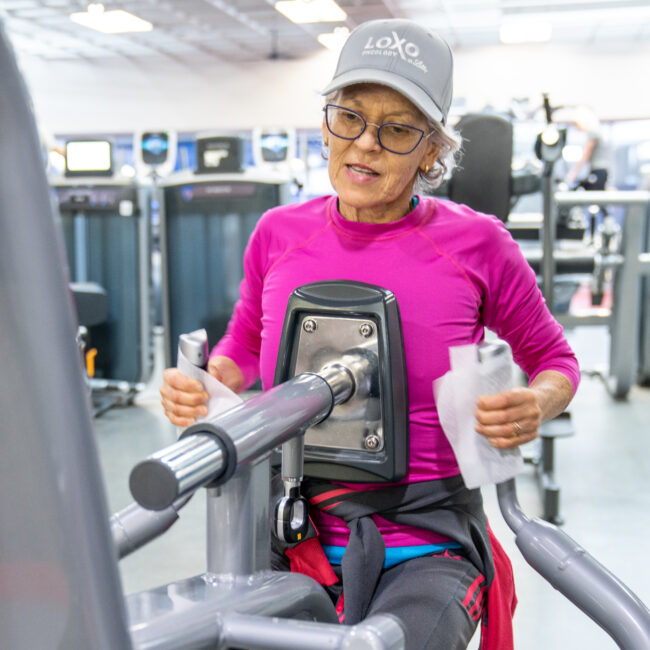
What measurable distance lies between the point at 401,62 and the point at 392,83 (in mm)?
37

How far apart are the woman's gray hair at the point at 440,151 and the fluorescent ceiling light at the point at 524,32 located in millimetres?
10760

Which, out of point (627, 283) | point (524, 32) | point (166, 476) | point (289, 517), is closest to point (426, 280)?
point (289, 517)

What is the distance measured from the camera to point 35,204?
28cm

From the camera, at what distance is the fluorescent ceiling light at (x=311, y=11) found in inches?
391

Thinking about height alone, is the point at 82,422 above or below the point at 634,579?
above

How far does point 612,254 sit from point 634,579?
8.38ft

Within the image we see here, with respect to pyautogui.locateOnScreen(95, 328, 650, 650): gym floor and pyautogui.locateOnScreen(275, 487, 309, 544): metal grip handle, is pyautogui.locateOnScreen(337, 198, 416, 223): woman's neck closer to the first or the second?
pyautogui.locateOnScreen(275, 487, 309, 544): metal grip handle

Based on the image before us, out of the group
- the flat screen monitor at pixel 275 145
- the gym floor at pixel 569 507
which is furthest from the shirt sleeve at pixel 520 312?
the flat screen monitor at pixel 275 145

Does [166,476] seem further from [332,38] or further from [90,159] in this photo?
[332,38]

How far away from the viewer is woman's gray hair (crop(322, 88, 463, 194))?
45.2 inches

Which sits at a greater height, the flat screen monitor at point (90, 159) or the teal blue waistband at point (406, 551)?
the flat screen monitor at point (90, 159)

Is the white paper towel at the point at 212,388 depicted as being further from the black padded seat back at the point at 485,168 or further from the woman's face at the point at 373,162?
the black padded seat back at the point at 485,168

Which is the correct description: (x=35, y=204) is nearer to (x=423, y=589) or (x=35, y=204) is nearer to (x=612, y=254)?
(x=423, y=589)

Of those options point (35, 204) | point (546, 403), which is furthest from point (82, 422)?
point (546, 403)
